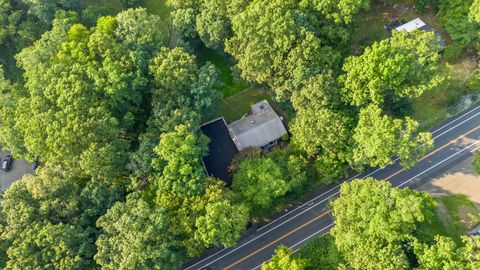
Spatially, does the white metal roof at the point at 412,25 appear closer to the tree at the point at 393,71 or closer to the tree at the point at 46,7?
the tree at the point at 393,71

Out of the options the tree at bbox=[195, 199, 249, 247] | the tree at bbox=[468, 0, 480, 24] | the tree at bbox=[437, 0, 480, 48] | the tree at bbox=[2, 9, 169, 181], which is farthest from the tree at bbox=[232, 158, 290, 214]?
the tree at bbox=[468, 0, 480, 24]

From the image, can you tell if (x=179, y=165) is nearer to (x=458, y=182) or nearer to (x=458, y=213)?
(x=458, y=213)

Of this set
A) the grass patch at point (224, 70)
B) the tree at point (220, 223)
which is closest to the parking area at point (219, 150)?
the grass patch at point (224, 70)

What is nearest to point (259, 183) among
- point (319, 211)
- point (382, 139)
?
point (319, 211)

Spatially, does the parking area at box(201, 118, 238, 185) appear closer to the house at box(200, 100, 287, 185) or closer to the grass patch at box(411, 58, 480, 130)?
the house at box(200, 100, 287, 185)

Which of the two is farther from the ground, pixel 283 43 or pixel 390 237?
pixel 283 43

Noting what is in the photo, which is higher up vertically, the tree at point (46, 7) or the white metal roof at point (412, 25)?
the tree at point (46, 7)
